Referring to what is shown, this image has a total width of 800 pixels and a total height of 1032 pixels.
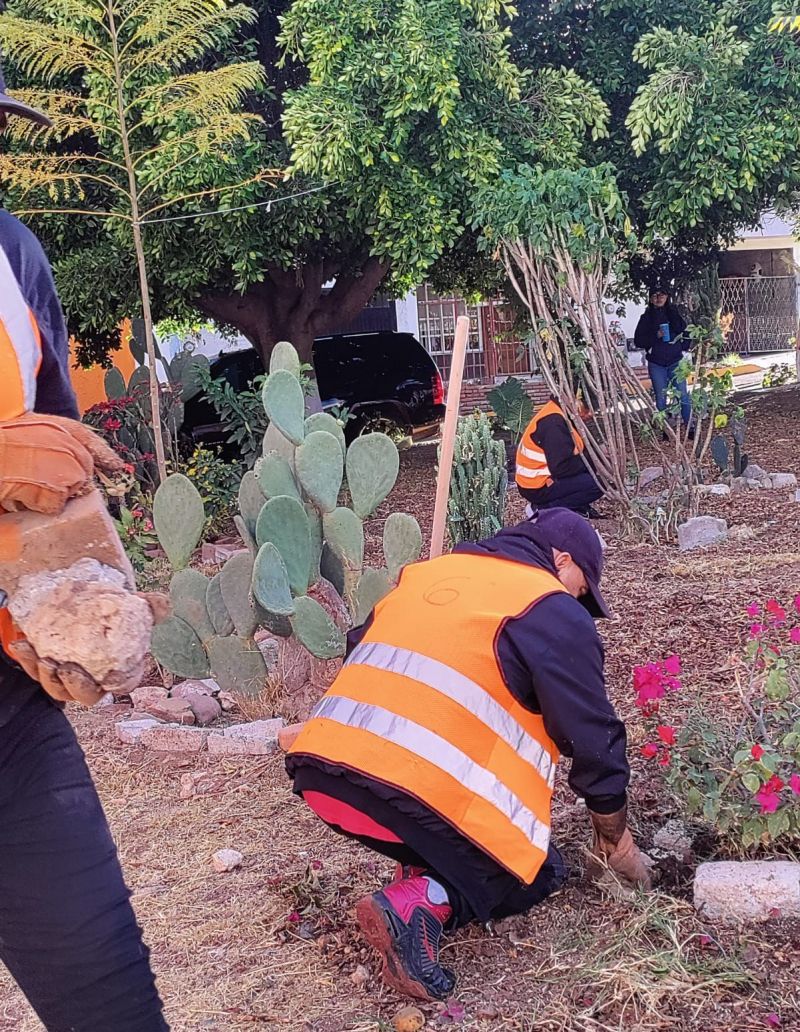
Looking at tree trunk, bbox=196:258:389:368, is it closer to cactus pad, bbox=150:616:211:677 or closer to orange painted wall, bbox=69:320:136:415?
orange painted wall, bbox=69:320:136:415

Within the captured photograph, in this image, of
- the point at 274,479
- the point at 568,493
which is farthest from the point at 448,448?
the point at 568,493

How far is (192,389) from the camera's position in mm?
9266

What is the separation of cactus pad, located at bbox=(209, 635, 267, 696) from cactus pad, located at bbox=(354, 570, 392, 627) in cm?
44

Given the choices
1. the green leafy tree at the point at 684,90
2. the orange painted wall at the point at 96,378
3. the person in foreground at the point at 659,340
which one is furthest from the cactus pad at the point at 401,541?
the orange painted wall at the point at 96,378

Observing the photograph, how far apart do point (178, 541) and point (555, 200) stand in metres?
3.29

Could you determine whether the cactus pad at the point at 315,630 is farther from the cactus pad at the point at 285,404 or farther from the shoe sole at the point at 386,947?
the shoe sole at the point at 386,947

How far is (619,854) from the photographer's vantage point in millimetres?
2779

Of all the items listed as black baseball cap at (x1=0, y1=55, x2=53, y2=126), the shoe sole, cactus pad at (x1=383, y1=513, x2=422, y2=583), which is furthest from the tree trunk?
black baseball cap at (x1=0, y1=55, x2=53, y2=126)

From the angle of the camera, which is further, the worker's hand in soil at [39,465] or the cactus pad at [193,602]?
the cactus pad at [193,602]

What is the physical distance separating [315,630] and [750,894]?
1975mm

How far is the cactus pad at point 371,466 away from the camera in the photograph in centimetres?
481

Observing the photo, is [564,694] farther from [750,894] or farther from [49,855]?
[49,855]

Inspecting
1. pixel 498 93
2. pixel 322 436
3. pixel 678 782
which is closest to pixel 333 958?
pixel 678 782

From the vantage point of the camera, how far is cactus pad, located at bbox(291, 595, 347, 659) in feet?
13.8
